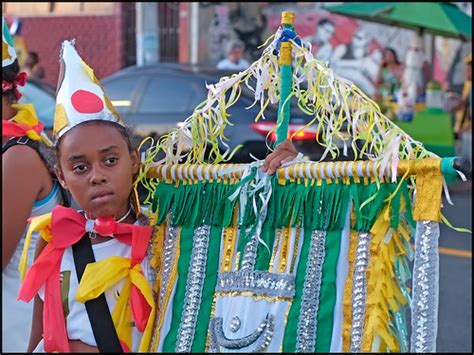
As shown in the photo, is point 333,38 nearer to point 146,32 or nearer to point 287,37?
point 146,32

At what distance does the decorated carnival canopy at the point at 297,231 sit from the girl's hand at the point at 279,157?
0.06 ft

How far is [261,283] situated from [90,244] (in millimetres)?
482

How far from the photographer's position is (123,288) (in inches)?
91.7

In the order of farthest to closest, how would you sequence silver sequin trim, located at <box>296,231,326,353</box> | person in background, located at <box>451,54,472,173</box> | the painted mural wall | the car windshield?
1. the painted mural wall
2. person in background, located at <box>451,54,472,173</box>
3. the car windshield
4. silver sequin trim, located at <box>296,231,326,353</box>

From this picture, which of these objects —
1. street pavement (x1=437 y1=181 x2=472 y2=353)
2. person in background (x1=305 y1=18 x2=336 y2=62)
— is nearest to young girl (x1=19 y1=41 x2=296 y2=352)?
street pavement (x1=437 y1=181 x2=472 y2=353)

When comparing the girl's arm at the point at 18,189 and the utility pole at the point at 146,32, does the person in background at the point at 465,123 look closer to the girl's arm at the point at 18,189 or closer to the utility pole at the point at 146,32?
the utility pole at the point at 146,32

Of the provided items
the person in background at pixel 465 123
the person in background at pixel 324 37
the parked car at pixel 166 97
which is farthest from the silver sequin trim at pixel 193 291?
the person in background at pixel 324 37

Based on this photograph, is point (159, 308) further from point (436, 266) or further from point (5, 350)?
point (436, 266)

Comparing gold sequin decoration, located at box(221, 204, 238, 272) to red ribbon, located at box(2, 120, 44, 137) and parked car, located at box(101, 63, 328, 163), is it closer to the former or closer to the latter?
red ribbon, located at box(2, 120, 44, 137)

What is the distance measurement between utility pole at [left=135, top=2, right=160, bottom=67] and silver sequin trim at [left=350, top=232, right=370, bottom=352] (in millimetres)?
16189

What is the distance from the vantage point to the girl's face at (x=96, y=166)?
2.29 metres

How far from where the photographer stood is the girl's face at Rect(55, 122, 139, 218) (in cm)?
229

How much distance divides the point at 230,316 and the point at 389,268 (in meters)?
0.46

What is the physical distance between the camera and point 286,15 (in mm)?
2383
